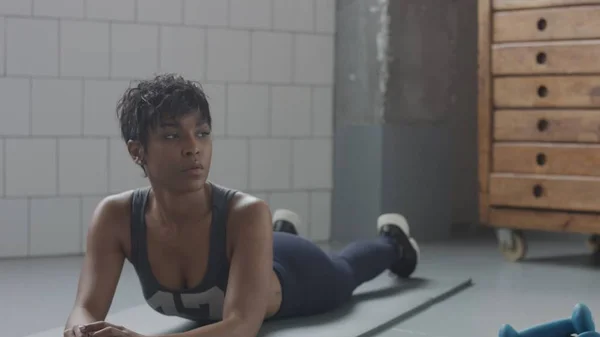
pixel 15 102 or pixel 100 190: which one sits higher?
pixel 15 102

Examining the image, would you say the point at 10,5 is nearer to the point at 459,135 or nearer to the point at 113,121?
the point at 113,121

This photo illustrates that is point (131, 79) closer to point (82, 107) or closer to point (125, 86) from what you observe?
point (125, 86)

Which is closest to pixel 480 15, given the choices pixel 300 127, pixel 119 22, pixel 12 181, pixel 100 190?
pixel 300 127

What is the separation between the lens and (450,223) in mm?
3527

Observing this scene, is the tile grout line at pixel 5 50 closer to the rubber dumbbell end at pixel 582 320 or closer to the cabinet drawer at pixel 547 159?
the cabinet drawer at pixel 547 159

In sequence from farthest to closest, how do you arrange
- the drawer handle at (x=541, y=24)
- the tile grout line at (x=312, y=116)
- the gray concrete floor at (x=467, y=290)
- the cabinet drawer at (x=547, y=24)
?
the tile grout line at (x=312, y=116) → the drawer handle at (x=541, y=24) → the cabinet drawer at (x=547, y=24) → the gray concrete floor at (x=467, y=290)

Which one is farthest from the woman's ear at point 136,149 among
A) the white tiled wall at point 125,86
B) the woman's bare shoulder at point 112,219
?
the white tiled wall at point 125,86

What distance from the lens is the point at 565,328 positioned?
1561 millimetres

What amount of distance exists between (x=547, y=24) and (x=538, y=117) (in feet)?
0.98

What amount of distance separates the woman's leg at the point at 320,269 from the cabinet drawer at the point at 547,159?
66 cm

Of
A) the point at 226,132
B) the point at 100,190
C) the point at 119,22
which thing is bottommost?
the point at 100,190

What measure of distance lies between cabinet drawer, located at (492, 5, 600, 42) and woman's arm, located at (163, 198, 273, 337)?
57.6 inches

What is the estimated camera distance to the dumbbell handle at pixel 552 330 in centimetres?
155

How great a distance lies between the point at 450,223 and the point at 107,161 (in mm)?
1403
